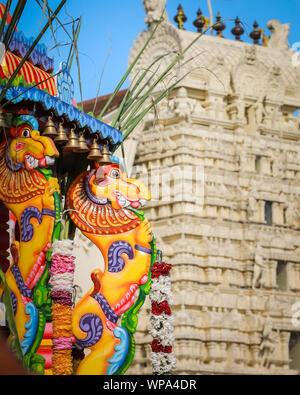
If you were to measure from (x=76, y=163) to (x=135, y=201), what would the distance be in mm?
820

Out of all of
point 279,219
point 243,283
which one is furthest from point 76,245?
point 279,219

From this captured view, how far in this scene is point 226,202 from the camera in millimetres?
21188

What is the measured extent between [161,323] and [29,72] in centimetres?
326

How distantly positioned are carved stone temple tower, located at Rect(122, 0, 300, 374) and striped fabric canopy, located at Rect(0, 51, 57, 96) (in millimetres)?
10324

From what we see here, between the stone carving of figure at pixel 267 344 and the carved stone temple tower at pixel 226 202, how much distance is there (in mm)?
28

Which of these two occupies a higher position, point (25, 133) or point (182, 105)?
point (182, 105)

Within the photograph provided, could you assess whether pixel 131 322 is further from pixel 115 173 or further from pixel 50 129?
pixel 50 129

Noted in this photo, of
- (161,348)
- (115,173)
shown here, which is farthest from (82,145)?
(161,348)

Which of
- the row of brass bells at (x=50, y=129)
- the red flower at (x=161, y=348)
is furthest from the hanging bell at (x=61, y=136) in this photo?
the red flower at (x=161, y=348)

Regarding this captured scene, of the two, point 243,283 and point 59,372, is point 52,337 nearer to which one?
point 59,372

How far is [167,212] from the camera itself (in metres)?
20.8

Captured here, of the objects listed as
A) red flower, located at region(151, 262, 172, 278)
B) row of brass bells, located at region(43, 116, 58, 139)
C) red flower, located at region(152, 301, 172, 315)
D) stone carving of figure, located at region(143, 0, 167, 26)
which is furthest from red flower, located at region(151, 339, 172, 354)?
stone carving of figure, located at region(143, 0, 167, 26)

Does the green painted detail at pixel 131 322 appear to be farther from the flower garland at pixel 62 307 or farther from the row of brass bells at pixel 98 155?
the row of brass bells at pixel 98 155

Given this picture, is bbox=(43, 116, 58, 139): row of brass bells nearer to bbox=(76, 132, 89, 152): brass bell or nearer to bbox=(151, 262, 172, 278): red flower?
bbox=(76, 132, 89, 152): brass bell
